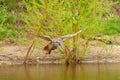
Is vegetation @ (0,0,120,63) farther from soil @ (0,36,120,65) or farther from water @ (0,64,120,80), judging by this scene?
water @ (0,64,120,80)

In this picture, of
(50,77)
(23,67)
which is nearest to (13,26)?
(23,67)

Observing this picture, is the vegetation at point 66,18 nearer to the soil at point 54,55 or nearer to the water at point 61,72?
the soil at point 54,55


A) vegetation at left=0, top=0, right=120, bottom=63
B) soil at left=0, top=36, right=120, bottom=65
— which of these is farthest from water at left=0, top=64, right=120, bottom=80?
vegetation at left=0, top=0, right=120, bottom=63

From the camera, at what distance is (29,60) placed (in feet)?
78.1

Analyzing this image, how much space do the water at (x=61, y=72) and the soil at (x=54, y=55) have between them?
37.7 inches

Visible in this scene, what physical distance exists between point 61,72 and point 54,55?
147 inches

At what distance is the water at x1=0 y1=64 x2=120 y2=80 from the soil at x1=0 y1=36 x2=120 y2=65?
0.96 m

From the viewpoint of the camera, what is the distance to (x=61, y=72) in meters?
20.2

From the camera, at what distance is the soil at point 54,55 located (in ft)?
77.5

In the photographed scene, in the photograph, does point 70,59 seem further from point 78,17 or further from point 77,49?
point 78,17

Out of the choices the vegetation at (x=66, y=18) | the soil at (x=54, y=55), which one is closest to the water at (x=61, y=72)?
A: the soil at (x=54, y=55)

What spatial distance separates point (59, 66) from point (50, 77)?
11.0 ft

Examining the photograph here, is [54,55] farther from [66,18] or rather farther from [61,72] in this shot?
[61,72]

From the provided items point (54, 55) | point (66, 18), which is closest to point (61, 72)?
point (66, 18)
